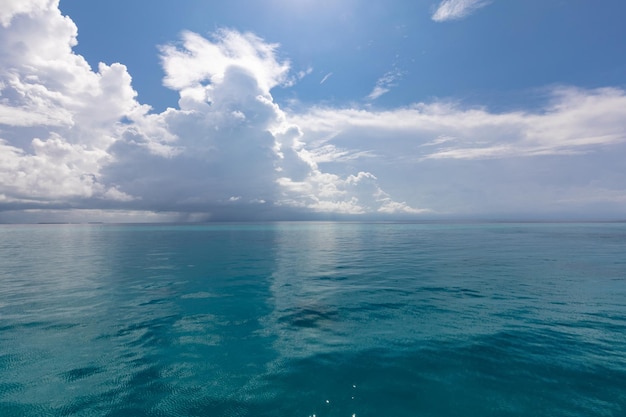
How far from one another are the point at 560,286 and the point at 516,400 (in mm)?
21680

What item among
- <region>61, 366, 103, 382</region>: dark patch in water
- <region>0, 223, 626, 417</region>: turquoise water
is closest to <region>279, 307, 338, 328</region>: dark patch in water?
<region>0, 223, 626, 417</region>: turquoise water

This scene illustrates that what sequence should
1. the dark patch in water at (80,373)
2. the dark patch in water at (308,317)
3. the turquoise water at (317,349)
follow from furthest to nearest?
the dark patch in water at (308,317) < the dark patch in water at (80,373) < the turquoise water at (317,349)

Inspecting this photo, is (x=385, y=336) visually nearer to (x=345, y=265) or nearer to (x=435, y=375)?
(x=435, y=375)

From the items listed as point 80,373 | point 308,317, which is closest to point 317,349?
point 308,317

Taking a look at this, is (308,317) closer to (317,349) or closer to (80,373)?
(317,349)

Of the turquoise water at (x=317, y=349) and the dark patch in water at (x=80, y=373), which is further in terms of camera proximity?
the dark patch in water at (x=80, y=373)

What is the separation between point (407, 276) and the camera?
104ft

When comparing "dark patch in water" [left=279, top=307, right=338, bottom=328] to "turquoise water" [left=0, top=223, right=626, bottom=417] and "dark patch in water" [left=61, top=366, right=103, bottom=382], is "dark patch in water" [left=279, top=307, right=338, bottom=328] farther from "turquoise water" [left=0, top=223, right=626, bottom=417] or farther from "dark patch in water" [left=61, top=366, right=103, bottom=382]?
"dark patch in water" [left=61, top=366, right=103, bottom=382]

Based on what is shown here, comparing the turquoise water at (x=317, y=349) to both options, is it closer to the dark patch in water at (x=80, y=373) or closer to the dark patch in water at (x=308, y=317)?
the dark patch in water at (x=80, y=373)

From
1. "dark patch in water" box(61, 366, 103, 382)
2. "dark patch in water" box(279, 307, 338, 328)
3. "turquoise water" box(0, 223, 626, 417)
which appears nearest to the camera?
"turquoise water" box(0, 223, 626, 417)

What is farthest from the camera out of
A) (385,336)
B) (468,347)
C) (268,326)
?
(268,326)

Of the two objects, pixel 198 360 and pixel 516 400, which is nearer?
pixel 516 400

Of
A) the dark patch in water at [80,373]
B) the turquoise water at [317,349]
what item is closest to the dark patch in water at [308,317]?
the turquoise water at [317,349]

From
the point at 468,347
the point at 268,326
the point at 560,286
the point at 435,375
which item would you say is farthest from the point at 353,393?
the point at 560,286
